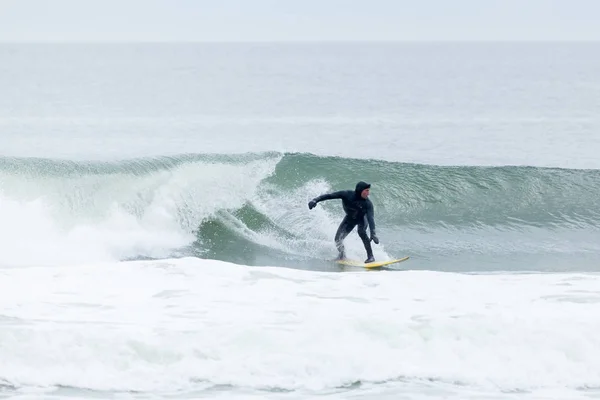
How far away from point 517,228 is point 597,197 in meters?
3.16

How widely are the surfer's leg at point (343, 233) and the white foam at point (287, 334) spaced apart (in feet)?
9.42

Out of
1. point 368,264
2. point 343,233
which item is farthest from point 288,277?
point 343,233

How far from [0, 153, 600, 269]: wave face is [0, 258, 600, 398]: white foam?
11.3 ft

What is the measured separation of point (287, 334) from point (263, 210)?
319 inches

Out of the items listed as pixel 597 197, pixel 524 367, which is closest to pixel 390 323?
pixel 524 367

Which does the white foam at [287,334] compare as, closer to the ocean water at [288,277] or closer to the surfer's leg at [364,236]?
the ocean water at [288,277]

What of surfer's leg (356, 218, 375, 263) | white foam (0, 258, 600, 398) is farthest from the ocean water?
surfer's leg (356, 218, 375, 263)

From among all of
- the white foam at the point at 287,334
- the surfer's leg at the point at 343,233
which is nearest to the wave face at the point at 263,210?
the surfer's leg at the point at 343,233

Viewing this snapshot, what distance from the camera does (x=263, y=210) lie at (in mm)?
17656

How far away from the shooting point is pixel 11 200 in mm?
16266

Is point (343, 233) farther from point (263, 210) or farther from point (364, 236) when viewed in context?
point (263, 210)

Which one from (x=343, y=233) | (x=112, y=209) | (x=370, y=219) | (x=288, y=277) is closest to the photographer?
(x=288, y=277)

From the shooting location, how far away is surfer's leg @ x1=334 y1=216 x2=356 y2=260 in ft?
48.2

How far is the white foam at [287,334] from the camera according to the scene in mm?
8969
